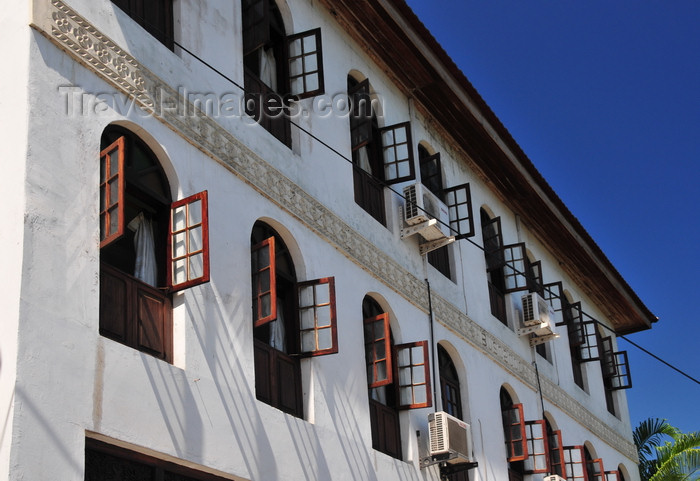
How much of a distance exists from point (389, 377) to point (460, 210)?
4.70 m

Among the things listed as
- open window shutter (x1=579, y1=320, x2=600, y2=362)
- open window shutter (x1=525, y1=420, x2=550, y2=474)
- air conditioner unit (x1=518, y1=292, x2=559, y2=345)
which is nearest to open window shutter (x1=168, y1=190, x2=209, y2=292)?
open window shutter (x1=525, y1=420, x2=550, y2=474)

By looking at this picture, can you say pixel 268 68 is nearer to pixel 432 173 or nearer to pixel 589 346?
pixel 432 173

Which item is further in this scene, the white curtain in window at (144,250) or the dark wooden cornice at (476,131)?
the dark wooden cornice at (476,131)

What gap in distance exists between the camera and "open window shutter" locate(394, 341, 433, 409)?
12891mm


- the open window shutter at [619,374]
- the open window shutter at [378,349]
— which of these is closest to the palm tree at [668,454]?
the open window shutter at [619,374]

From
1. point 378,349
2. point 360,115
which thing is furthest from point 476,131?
point 378,349

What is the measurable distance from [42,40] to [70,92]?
0.46 m

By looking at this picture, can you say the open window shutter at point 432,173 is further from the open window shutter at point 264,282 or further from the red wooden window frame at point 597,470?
the red wooden window frame at point 597,470

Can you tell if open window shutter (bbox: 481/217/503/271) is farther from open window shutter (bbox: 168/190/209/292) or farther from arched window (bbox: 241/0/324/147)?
open window shutter (bbox: 168/190/209/292)

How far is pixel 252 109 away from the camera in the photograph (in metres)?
11.8

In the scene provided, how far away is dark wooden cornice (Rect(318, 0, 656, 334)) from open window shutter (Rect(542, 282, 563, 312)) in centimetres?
92

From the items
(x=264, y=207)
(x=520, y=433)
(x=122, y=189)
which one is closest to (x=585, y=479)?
(x=520, y=433)

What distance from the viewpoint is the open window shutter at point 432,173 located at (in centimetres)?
Result: 1611

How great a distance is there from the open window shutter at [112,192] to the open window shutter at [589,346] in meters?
13.7
